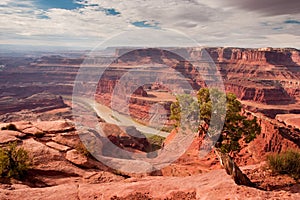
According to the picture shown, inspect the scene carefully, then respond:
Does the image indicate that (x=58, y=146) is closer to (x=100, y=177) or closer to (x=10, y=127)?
(x=100, y=177)

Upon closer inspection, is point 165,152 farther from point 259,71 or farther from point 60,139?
point 259,71

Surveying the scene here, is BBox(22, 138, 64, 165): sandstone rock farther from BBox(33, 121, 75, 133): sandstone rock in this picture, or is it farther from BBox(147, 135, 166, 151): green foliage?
BBox(147, 135, 166, 151): green foliage

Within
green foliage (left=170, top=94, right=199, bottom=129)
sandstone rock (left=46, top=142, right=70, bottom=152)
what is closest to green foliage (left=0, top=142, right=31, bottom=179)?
sandstone rock (left=46, top=142, right=70, bottom=152)

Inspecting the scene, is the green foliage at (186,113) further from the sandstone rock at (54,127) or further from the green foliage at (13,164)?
the green foliage at (13,164)

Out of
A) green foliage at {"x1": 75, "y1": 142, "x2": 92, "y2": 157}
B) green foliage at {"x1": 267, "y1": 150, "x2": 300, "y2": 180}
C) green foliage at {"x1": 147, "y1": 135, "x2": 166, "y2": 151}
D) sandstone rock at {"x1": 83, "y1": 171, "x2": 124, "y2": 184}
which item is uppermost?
green foliage at {"x1": 267, "y1": 150, "x2": 300, "y2": 180}

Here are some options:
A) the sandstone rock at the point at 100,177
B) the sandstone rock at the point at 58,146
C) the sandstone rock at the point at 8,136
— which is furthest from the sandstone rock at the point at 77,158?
the sandstone rock at the point at 8,136
